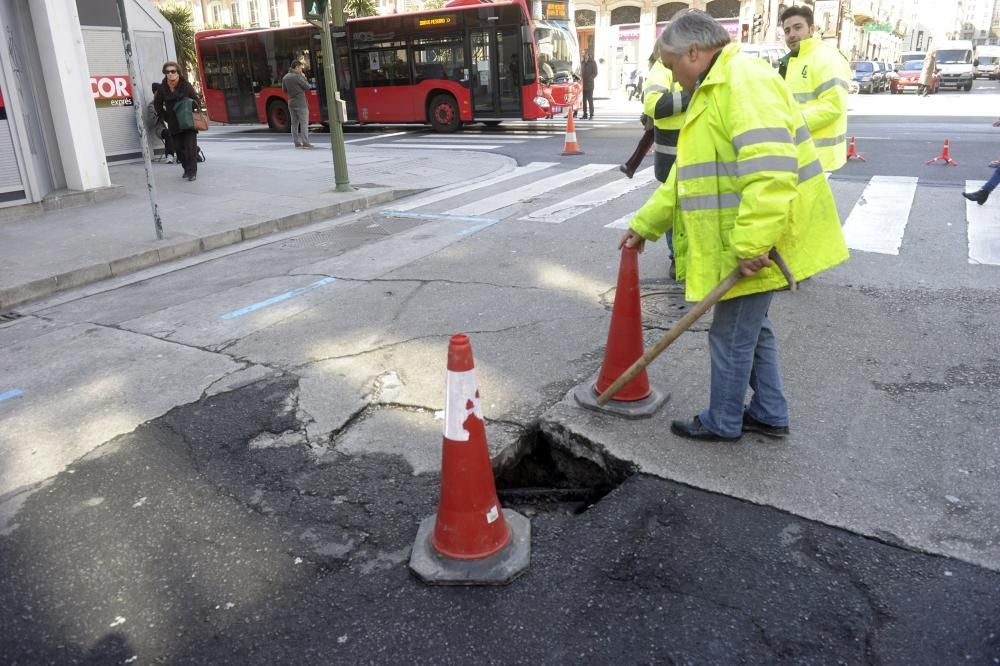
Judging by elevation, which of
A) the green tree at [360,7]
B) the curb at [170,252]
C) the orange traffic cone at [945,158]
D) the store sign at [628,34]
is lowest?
the curb at [170,252]

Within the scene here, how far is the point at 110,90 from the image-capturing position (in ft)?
44.2

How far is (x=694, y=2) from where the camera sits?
4384cm

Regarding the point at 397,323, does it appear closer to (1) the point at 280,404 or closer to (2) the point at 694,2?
(1) the point at 280,404

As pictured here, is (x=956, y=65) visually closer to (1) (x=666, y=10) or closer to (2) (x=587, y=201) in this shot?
(1) (x=666, y=10)

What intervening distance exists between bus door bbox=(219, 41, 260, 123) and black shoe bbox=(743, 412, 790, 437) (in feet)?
76.4

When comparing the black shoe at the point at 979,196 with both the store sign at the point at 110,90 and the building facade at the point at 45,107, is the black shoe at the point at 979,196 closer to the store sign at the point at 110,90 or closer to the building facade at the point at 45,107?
the building facade at the point at 45,107

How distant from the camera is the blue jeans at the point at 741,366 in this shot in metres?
3.18

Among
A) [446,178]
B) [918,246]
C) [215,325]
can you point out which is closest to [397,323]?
[215,325]

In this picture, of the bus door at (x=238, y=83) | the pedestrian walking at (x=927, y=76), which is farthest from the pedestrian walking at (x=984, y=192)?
the pedestrian walking at (x=927, y=76)

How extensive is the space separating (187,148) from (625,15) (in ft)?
132

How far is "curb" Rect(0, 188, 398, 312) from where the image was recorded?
6.67 m

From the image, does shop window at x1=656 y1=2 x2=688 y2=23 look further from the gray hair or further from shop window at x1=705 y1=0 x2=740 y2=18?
the gray hair

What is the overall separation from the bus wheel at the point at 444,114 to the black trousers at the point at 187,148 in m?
9.02

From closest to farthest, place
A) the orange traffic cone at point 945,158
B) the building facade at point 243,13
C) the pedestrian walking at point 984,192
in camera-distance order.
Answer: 1. the pedestrian walking at point 984,192
2. the orange traffic cone at point 945,158
3. the building facade at point 243,13
